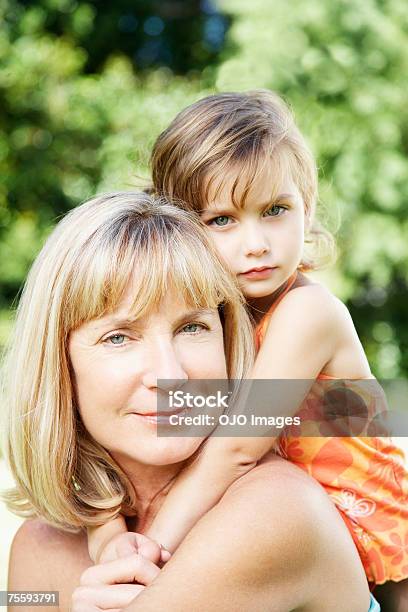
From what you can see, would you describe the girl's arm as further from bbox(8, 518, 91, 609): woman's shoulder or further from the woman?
bbox(8, 518, 91, 609): woman's shoulder

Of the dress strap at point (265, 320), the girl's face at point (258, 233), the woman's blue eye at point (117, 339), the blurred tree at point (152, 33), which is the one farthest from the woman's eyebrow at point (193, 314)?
the blurred tree at point (152, 33)

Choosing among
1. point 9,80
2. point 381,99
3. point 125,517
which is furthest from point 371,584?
point 9,80

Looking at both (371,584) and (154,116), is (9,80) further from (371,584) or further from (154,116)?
(371,584)

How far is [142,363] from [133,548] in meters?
0.44

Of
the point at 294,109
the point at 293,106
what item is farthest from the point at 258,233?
the point at 293,106

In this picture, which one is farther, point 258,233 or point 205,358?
point 258,233

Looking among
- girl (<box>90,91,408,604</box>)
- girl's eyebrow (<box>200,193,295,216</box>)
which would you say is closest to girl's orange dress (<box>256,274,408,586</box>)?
girl (<box>90,91,408,604</box>)

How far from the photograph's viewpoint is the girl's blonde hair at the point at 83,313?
1.88 meters

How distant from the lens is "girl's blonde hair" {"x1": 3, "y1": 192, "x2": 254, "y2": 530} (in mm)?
1884

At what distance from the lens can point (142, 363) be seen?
6.11ft

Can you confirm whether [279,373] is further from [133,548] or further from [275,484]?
[133,548]

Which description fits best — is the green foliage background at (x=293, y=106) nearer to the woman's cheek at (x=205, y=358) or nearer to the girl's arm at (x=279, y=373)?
the girl's arm at (x=279, y=373)

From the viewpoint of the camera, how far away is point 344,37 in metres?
8.54

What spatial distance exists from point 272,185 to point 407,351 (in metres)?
7.60
